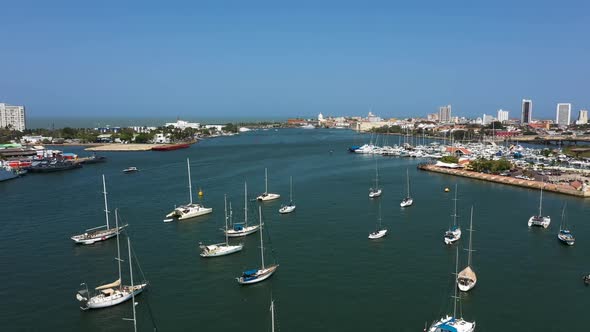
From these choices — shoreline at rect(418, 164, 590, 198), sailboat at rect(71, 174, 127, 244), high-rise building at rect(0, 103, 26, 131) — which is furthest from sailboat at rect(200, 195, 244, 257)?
high-rise building at rect(0, 103, 26, 131)

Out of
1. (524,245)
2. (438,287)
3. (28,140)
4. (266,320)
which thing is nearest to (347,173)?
(524,245)

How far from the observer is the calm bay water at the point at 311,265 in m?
8.55

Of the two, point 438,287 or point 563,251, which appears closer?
point 438,287

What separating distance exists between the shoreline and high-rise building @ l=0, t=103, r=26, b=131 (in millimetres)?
63745

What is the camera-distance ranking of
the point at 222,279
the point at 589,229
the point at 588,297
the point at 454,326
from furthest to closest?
the point at 589,229 → the point at 222,279 → the point at 588,297 → the point at 454,326

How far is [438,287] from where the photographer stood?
973 centimetres

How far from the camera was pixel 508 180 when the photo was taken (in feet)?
76.7

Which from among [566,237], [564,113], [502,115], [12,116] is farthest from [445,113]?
[566,237]

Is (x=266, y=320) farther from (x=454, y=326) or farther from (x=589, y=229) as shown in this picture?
(x=589, y=229)

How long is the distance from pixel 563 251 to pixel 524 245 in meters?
0.93

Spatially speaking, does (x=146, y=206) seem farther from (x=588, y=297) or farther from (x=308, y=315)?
(x=588, y=297)

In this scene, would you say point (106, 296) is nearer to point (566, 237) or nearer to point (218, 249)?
point (218, 249)

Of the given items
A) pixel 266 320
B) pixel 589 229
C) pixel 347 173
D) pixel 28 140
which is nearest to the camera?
pixel 266 320

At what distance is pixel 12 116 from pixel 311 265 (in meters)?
73.4
